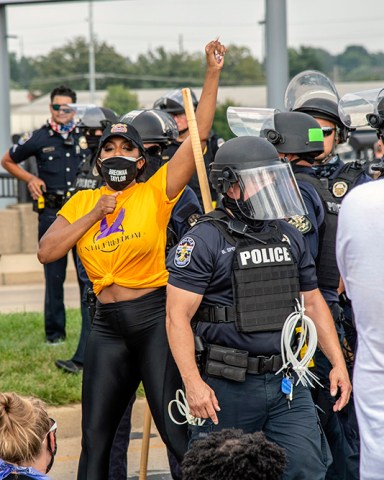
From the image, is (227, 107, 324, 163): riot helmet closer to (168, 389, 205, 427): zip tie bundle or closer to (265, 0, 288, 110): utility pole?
(168, 389, 205, 427): zip tie bundle

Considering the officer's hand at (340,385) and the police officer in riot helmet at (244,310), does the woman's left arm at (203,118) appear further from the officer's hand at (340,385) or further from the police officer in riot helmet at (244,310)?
the officer's hand at (340,385)

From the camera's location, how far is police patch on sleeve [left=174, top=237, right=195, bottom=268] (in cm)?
443

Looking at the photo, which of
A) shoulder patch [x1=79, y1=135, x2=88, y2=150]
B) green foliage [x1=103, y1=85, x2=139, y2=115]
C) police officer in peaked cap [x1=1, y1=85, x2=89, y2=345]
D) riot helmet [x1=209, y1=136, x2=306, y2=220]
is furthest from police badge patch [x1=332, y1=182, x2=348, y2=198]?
green foliage [x1=103, y1=85, x2=139, y2=115]

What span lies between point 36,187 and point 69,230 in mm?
4077

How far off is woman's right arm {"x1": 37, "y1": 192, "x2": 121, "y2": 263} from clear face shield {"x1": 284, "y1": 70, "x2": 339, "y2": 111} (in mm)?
1581

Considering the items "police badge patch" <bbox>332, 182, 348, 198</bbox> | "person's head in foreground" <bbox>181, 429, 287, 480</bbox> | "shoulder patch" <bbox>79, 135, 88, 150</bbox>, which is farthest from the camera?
"shoulder patch" <bbox>79, 135, 88, 150</bbox>

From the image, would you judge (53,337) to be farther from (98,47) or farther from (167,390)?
(98,47)

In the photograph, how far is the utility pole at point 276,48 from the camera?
12609 millimetres

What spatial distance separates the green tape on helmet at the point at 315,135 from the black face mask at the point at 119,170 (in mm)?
897

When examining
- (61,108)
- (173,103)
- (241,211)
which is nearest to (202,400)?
(241,211)

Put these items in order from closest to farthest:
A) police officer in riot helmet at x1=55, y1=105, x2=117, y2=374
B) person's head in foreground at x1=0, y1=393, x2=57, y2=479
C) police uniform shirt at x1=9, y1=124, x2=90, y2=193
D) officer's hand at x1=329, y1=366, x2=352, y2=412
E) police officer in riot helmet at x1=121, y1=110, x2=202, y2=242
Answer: person's head in foreground at x1=0, y1=393, x2=57, y2=479 → officer's hand at x1=329, y1=366, x2=352, y2=412 → police officer in riot helmet at x1=121, y1=110, x2=202, y2=242 → police officer in riot helmet at x1=55, y1=105, x2=117, y2=374 → police uniform shirt at x1=9, y1=124, x2=90, y2=193

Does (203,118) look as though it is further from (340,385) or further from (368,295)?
(368,295)

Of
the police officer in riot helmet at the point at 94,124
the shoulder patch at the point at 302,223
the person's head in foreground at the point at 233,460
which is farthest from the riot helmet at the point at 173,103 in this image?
the person's head in foreground at the point at 233,460

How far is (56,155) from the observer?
9.31 meters
